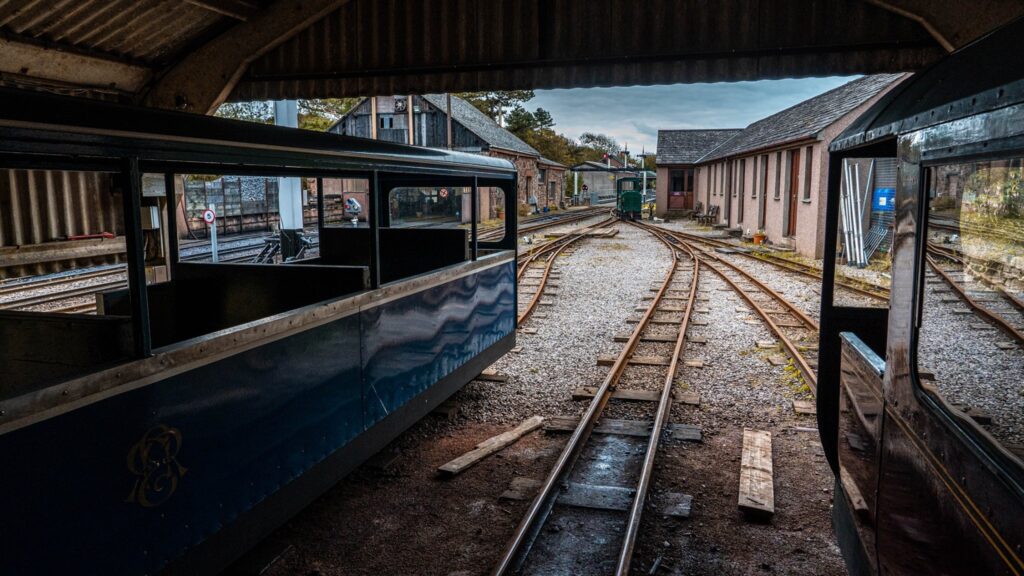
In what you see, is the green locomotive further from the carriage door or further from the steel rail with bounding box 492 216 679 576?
the carriage door

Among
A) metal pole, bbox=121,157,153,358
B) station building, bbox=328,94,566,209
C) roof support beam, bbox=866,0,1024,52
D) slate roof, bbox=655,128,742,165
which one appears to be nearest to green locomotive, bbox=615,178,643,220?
slate roof, bbox=655,128,742,165

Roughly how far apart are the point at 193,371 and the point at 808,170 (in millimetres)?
19473

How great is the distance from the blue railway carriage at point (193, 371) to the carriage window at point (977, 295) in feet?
9.49

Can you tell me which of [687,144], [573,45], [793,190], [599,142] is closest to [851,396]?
[573,45]

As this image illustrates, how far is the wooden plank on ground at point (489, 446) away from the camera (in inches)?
212

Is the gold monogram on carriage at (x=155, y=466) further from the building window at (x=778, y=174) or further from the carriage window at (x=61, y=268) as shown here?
the building window at (x=778, y=174)

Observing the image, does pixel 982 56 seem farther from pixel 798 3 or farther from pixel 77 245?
pixel 77 245

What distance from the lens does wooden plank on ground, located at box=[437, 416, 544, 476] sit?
5.38m

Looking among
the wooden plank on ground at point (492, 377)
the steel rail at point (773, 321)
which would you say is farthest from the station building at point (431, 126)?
the wooden plank on ground at point (492, 377)

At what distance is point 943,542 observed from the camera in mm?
2143

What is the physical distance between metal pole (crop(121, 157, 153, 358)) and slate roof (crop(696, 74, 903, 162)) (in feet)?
56.4

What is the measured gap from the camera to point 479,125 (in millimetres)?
37906

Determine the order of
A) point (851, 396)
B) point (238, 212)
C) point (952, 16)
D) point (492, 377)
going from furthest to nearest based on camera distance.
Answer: point (238, 212)
point (492, 377)
point (952, 16)
point (851, 396)

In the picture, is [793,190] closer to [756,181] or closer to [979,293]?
[756,181]
